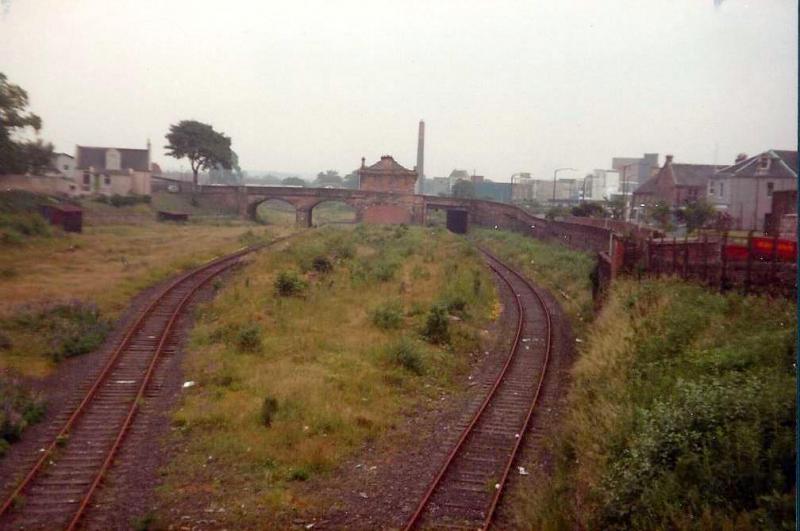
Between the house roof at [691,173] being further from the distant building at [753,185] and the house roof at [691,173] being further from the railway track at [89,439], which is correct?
the railway track at [89,439]

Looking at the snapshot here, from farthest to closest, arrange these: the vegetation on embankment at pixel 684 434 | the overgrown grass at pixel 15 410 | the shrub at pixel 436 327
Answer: the shrub at pixel 436 327
the overgrown grass at pixel 15 410
the vegetation on embankment at pixel 684 434

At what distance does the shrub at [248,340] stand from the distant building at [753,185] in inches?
959

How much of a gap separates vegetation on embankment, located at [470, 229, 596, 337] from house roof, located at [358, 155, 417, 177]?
1501cm

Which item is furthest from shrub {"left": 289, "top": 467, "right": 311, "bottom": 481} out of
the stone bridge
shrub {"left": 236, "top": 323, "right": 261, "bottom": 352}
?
the stone bridge

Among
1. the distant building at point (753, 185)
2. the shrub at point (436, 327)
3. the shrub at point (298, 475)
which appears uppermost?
the distant building at point (753, 185)

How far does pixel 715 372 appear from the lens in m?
9.86

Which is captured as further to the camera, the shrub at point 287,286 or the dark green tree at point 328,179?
the dark green tree at point 328,179

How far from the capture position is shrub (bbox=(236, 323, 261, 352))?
16359mm

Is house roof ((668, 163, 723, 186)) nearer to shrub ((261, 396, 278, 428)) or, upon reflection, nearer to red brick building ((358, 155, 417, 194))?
red brick building ((358, 155, 417, 194))

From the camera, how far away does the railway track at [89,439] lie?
862 centimetres

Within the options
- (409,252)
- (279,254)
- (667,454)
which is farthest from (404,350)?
(409,252)

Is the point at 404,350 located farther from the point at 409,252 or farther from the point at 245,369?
the point at 409,252

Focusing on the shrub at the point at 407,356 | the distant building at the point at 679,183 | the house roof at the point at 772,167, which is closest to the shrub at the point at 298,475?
the shrub at the point at 407,356

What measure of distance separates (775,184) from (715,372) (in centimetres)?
2729
